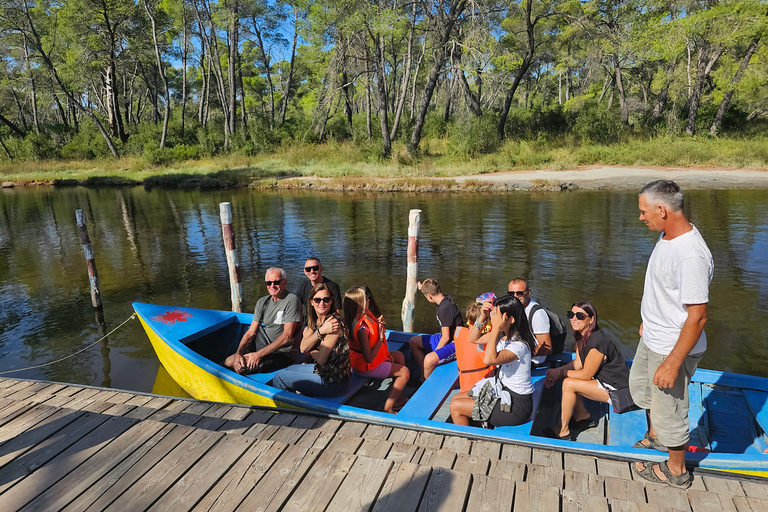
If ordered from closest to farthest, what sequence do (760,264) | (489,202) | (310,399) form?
(310,399) → (760,264) → (489,202)

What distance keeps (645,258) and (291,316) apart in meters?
9.43

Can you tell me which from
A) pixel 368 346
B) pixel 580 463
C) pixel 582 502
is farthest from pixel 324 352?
pixel 582 502

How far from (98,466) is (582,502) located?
10.6 ft

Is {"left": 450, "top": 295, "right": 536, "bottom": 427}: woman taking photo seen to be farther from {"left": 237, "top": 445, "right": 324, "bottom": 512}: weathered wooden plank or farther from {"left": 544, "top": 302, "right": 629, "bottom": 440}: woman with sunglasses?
{"left": 237, "top": 445, "right": 324, "bottom": 512}: weathered wooden plank

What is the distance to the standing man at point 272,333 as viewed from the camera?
19.2 ft

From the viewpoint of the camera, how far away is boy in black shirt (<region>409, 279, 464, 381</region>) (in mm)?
5578

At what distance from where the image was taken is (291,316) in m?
5.93

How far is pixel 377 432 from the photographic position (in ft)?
13.6

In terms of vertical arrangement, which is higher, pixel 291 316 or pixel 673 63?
pixel 673 63

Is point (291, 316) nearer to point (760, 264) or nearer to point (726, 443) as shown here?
point (726, 443)

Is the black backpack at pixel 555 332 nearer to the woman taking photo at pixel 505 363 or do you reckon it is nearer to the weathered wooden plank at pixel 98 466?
the woman taking photo at pixel 505 363

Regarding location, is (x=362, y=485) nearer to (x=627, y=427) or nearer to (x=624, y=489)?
(x=624, y=489)

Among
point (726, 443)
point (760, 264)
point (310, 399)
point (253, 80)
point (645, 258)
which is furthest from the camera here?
point (253, 80)

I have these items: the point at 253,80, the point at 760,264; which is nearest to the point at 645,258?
the point at 760,264
